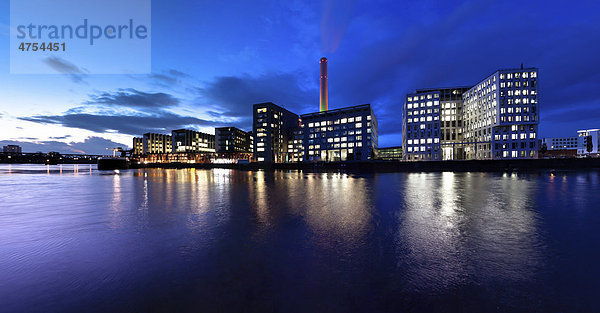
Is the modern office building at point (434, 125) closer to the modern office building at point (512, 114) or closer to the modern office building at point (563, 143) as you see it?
the modern office building at point (512, 114)

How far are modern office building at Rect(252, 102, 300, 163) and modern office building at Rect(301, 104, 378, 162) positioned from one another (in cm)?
2067

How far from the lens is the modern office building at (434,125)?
109375 mm

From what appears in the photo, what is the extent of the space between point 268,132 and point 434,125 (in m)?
96.4

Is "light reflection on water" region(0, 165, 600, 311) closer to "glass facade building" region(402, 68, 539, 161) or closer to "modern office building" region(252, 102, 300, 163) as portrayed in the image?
"glass facade building" region(402, 68, 539, 161)

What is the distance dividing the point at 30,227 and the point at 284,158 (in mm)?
161336

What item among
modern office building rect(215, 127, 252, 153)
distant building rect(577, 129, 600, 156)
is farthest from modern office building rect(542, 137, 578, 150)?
modern office building rect(215, 127, 252, 153)

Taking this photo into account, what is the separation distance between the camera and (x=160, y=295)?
4.14 meters

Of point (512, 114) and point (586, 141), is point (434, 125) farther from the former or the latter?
point (586, 141)

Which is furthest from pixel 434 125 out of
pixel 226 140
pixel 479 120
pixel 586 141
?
pixel 226 140

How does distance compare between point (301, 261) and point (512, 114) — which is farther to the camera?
point (512, 114)

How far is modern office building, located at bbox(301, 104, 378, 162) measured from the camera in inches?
5153

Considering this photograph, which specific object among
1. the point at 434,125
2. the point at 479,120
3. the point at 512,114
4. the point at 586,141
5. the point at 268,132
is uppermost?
the point at 268,132

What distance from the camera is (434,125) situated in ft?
360

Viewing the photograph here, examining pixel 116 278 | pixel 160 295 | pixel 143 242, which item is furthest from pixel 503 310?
pixel 143 242
